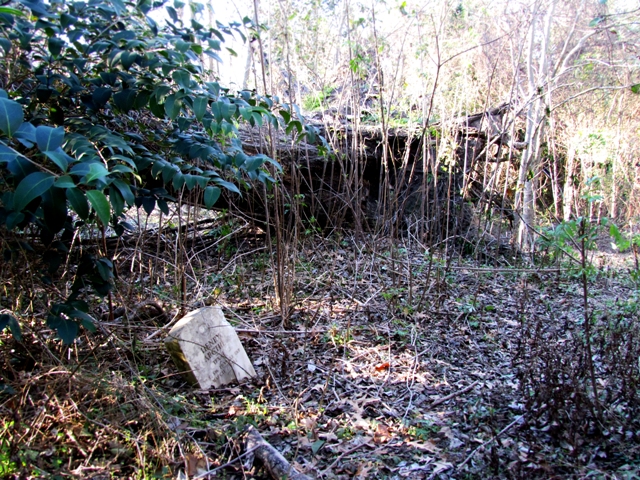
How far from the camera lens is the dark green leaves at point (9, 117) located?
4.06 feet

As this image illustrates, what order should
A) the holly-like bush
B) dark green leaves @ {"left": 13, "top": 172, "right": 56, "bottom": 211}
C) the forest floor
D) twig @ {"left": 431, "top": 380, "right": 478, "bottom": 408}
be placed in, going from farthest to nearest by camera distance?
twig @ {"left": 431, "top": 380, "right": 478, "bottom": 408}, the forest floor, the holly-like bush, dark green leaves @ {"left": 13, "top": 172, "right": 56, "bottom": 211}

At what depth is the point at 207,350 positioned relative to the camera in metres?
2.74

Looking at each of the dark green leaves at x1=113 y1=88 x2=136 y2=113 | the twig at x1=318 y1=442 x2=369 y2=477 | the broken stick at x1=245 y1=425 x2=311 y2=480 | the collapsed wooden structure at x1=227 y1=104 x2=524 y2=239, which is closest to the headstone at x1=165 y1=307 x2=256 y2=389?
the broken stick at x1=245 y1=425 x2=311 y2=480

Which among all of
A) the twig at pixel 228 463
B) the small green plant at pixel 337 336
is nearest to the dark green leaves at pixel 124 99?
the twig at pixel 228 463

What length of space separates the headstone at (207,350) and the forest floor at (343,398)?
0.29 feet

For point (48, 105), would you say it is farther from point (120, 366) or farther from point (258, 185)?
point (258, 185)

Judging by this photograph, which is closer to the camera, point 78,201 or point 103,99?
point 78,201

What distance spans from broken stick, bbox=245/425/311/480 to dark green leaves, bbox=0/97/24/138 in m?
1.61

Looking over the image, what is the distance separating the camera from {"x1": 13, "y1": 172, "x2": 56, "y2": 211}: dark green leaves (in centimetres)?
122

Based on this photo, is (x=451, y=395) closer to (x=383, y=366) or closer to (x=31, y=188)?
(x=383, y=366)

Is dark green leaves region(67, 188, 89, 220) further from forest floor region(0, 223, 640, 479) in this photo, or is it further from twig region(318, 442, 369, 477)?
twig region(318, 442, 369, 477)

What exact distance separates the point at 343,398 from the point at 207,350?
0.88 meters

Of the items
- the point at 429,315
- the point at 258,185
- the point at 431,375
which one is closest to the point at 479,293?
the point at 429,315

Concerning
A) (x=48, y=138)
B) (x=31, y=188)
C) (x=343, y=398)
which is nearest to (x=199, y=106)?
(x=48, y=138)
